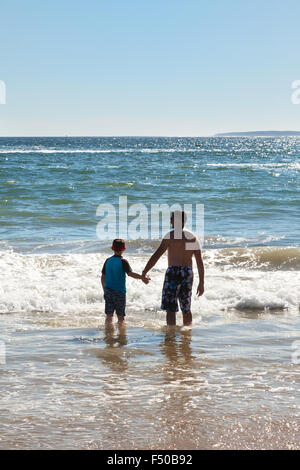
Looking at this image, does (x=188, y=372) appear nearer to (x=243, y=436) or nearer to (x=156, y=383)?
(x=156, y=383)

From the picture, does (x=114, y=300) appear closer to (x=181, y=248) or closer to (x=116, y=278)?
(x=116, y=278)

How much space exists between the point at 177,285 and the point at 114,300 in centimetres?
81

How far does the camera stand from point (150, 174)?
119ft

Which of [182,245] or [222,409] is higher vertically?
[182,245]

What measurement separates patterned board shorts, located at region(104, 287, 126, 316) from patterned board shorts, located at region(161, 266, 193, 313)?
53 cm

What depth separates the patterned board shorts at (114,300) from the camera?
6922 mm

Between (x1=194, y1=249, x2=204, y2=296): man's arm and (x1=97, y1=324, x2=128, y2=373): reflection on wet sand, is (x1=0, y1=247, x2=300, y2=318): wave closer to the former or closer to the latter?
(x1=97, y1=324, x2=128, y2=373): reflection on wet sand

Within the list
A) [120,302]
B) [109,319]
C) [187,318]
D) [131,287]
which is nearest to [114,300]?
[120,302]

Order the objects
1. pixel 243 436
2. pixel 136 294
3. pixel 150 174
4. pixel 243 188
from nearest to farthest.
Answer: pixel 243 436, pixel 136 294, pixel 243 188, pixel 150 174

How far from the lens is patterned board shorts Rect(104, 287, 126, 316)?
22.7 ft

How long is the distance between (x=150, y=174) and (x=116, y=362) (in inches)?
1222

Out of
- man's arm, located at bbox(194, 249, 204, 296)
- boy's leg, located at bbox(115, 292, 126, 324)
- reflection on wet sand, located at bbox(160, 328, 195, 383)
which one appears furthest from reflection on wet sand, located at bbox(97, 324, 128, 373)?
man's arm, located at bbox(194, 249, 204, 296)

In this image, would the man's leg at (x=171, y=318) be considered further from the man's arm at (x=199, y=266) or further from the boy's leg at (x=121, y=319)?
the boy's leg at (x=121, y=319)
